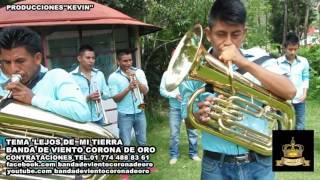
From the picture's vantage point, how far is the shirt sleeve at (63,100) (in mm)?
2486

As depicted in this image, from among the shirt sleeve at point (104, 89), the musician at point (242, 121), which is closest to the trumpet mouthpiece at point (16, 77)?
the musician at point (242, 121)

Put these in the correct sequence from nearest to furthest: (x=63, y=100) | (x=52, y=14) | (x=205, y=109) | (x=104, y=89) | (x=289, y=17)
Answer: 1. (x=205, y=109)
2. (x=63, y=100)
3. (x=104, y=89)
4. (x=52, y=14)
5. (x=289, y=17)

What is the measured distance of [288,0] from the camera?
26250 millimetres

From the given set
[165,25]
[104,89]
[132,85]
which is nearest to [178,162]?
[132,85]

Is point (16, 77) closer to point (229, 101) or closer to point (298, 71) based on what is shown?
point (229, 101)

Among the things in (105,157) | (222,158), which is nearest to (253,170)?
(222,158)

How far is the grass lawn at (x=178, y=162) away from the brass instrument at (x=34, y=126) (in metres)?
2.41

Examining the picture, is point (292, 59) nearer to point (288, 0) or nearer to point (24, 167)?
point (24, 167)

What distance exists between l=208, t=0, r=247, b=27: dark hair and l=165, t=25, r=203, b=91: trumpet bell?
0.34 ft

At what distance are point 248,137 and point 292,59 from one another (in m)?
3.72

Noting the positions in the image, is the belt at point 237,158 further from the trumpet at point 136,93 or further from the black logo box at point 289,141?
the trumpet at point 136,93

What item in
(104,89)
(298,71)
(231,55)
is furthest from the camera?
(298,71)

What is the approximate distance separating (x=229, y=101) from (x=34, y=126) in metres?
0.96

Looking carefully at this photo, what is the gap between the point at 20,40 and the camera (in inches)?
106
